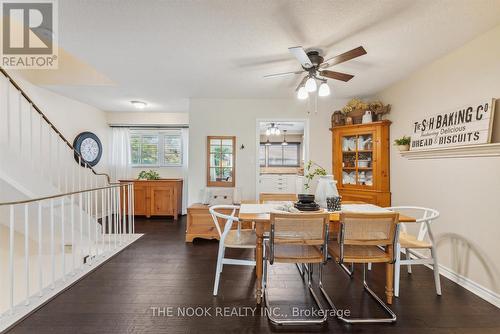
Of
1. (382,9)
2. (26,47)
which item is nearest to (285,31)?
(382,9)

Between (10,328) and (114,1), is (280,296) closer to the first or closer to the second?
(10,328)

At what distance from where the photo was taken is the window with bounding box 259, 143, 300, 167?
7793 mm

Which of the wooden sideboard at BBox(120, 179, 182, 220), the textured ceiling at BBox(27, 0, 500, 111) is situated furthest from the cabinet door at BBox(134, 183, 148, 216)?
the textured ceiling at BBox(27, 0, 500, 111)

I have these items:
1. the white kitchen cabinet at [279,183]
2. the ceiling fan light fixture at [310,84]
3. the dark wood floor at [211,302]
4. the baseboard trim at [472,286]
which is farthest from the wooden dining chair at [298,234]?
the white kitchen cabinet at [279,183]

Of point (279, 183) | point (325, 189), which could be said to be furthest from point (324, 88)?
point (279, 183)

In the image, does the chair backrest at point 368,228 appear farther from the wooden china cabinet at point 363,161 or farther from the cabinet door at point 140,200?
the cabinet door at point 140,200

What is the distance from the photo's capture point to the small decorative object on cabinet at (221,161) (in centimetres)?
446

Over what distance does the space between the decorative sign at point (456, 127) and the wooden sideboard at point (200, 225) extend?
2588 mm

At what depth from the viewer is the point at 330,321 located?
1899 mm

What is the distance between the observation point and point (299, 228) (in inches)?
73.3

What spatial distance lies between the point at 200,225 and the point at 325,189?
2141mm

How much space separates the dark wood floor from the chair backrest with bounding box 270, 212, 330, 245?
0.64 m

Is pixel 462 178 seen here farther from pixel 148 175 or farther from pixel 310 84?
pixel 148 175

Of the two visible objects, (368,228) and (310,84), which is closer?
(368,228)
